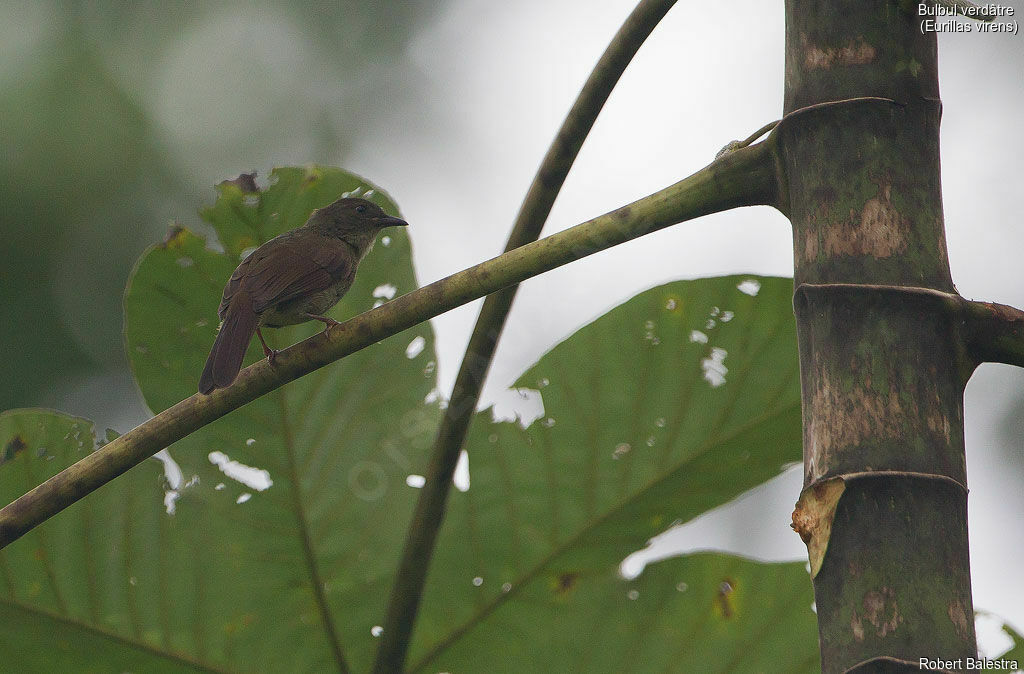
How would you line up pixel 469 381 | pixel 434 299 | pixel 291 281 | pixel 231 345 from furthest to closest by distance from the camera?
pixel 291 281, pixel 231 345, pixel 469 381, pixel 434 299

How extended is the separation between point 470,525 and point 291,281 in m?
1.04

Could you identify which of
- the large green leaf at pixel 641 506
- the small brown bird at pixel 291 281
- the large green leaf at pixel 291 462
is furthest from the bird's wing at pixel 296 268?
the large green leaf at pixel 641 506

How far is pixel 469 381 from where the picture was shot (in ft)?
4.90

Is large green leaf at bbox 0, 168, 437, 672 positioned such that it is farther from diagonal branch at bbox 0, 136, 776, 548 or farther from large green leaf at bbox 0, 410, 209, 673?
diagonal branch at bbox 0, 136, 776, 548

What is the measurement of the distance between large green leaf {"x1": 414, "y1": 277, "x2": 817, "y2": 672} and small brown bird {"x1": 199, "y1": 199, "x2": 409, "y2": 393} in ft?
1.40

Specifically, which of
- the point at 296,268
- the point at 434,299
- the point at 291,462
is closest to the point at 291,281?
the point at 296,268

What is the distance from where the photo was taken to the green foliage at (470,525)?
165cm

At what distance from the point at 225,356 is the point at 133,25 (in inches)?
262

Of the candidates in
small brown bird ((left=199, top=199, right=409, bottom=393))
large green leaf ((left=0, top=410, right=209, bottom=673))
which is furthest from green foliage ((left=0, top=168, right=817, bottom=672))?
small brown bird ((left=199, top=199, right=409, bottom=393))

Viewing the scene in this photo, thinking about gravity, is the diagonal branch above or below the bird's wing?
below

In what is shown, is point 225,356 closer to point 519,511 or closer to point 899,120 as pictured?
point 519,511

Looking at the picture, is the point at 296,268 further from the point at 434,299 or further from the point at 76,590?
the point at 434,299

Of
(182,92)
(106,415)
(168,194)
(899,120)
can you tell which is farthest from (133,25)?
(899,120)

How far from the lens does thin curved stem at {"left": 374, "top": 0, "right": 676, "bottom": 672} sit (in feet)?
4.49
